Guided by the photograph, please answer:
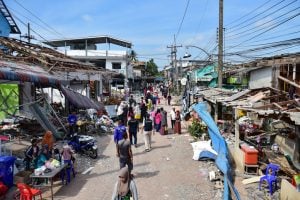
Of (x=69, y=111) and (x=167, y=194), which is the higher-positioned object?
(x=69, y=111)

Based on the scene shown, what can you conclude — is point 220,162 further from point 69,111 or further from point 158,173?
point 69,111

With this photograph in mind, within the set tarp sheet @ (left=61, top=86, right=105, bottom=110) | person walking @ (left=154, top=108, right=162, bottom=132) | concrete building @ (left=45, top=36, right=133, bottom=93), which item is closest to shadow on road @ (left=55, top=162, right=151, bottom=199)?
tarp sheet @ (left=61, top=86, right=105, bottom=110)

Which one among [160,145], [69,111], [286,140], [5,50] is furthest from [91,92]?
[286,140]

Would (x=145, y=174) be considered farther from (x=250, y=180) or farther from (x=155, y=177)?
(x=250, y=180)

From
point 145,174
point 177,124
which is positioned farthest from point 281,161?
point 177,124

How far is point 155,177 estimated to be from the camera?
11.2 m

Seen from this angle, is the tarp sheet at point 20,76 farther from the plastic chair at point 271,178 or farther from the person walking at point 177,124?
the plastic chair at point 271,178

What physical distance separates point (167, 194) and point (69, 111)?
15.1 meters

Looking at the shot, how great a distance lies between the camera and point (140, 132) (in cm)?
2027

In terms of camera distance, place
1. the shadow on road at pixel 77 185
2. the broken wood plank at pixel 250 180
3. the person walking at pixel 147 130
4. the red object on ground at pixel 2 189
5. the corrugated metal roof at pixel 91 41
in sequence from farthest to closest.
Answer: the corrugated metal roof at pixel 91 41
the person walking at pixel 147 130
the broken wood plank at pixel 250 180
the shadow on road at pixel 77 185
the red object on ground at pixel 2 189

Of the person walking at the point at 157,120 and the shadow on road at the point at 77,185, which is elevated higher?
the person walking at the point at 157,120

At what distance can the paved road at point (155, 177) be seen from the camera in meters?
9.63

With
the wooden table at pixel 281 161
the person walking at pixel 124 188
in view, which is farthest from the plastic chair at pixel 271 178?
the person walking at pixel 124 188

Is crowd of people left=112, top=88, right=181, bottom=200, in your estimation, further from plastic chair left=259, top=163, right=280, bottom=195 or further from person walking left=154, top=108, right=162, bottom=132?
plastic chair left=259, top=163, right=280, bottom=195
